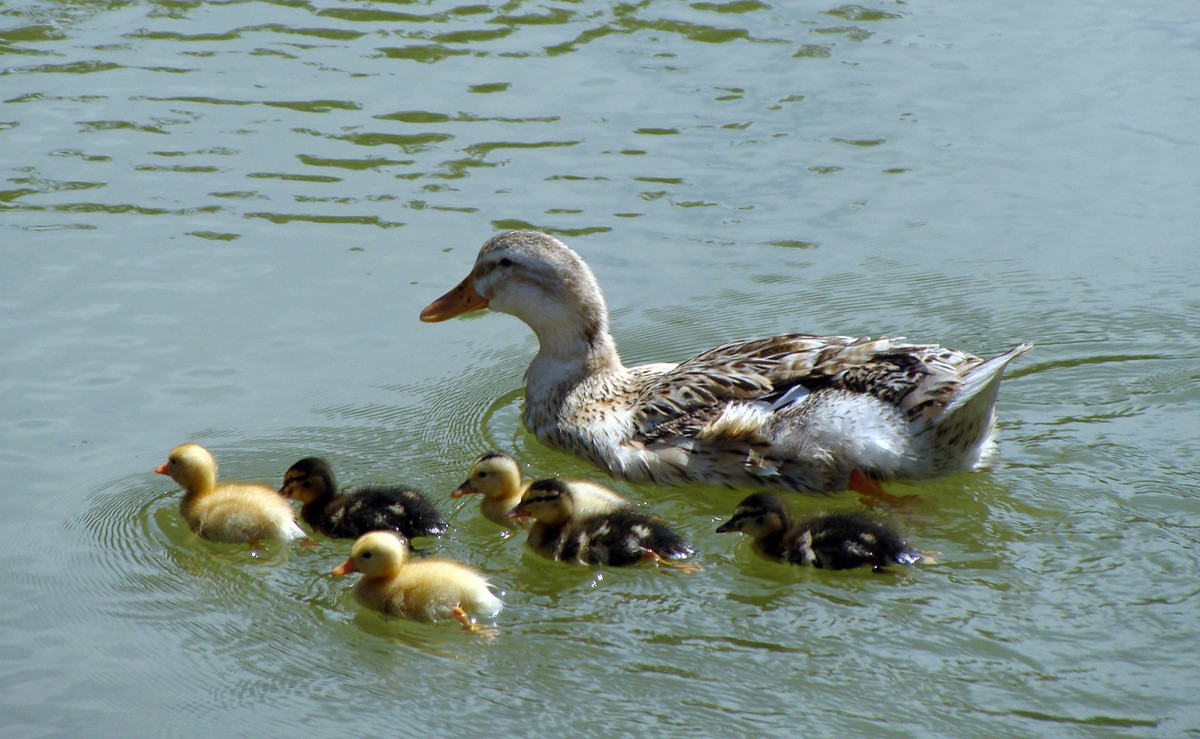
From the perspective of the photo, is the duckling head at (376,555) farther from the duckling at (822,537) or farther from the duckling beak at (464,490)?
the duckling at (822,537)

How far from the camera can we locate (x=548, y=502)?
5402mm

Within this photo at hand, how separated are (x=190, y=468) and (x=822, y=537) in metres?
2.47

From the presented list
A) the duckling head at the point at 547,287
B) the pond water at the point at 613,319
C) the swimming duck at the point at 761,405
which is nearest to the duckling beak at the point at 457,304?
the duckling head at the point at 547,287

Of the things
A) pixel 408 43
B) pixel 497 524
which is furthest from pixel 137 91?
pixel 497 524

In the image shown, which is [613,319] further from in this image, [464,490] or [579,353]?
[464,490]

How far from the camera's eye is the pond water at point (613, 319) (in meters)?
4.55

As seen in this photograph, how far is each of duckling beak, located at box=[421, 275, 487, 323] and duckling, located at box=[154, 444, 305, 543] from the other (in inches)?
63.0

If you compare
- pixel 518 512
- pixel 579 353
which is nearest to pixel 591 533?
pixel 518 512

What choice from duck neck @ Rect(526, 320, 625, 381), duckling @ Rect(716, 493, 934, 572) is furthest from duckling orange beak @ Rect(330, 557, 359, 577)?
duck neck @ Rect(526, 320, 625, 381)

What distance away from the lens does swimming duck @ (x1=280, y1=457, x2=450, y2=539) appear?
5461 millimetres

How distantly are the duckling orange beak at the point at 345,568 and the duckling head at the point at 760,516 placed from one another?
139 centimetres

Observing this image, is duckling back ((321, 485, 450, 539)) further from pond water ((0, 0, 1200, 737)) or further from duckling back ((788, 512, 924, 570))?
duckling back ((788, 512, 924, 570))

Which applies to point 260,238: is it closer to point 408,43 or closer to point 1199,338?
point 408,43

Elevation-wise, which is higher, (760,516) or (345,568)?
(760,516)
